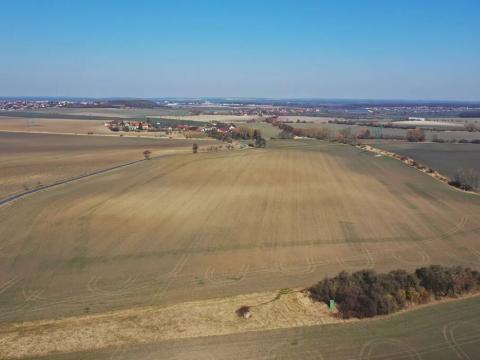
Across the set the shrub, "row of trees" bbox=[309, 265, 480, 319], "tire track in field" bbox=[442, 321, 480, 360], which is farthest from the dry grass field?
"row of trees" bbox=[309, 265, 480, 319]

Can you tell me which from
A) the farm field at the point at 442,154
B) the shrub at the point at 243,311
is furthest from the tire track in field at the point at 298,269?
the farm field at the point at 442,154

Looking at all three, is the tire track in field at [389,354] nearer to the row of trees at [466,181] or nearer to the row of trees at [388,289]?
the row of trees at [388,289]

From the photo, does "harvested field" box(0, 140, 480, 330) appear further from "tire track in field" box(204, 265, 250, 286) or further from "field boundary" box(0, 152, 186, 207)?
"field boundary" box(0, 152, 186, 207)

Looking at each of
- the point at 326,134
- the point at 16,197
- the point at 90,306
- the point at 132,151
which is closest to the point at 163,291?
the point at 90,306

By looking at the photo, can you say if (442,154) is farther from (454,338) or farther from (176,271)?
(176,271)

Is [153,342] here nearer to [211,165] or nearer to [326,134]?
[211,165]

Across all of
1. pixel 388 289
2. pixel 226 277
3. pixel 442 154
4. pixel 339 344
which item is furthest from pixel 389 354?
pixel 442 154
